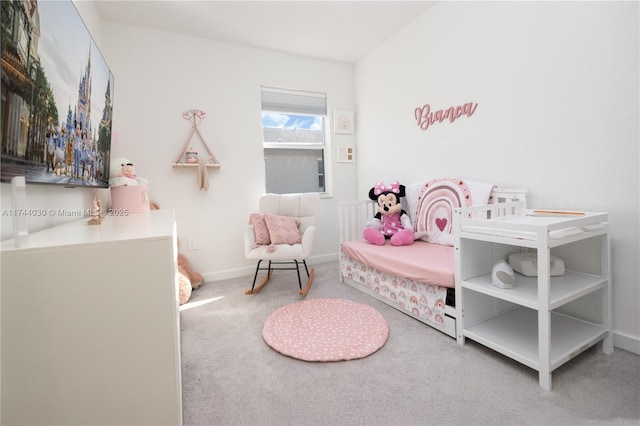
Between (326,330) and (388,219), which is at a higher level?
(388,219)

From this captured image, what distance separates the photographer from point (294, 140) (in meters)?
3.56

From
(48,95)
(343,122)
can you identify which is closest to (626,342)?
(48,95)

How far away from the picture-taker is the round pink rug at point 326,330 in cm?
165

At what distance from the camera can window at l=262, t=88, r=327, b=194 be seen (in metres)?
3.40

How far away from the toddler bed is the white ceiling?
1.55 meters

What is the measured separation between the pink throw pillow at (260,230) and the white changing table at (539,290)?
1651mm

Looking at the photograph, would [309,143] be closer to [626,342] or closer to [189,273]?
[189,273]

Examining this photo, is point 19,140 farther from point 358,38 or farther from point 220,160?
point 358,38

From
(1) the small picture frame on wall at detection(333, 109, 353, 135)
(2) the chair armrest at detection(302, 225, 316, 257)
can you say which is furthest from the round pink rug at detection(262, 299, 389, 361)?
(1) the small picture frame on wall at detection(333, 109, 353, 135)

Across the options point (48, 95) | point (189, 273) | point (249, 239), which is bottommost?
point (189, 273)

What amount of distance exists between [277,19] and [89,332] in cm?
273

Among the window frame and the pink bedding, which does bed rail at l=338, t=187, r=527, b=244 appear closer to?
the pink bedding

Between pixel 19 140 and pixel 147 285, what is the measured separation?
57cm

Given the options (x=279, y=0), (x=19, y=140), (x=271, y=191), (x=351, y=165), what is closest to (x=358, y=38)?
(x=279, y=0)
